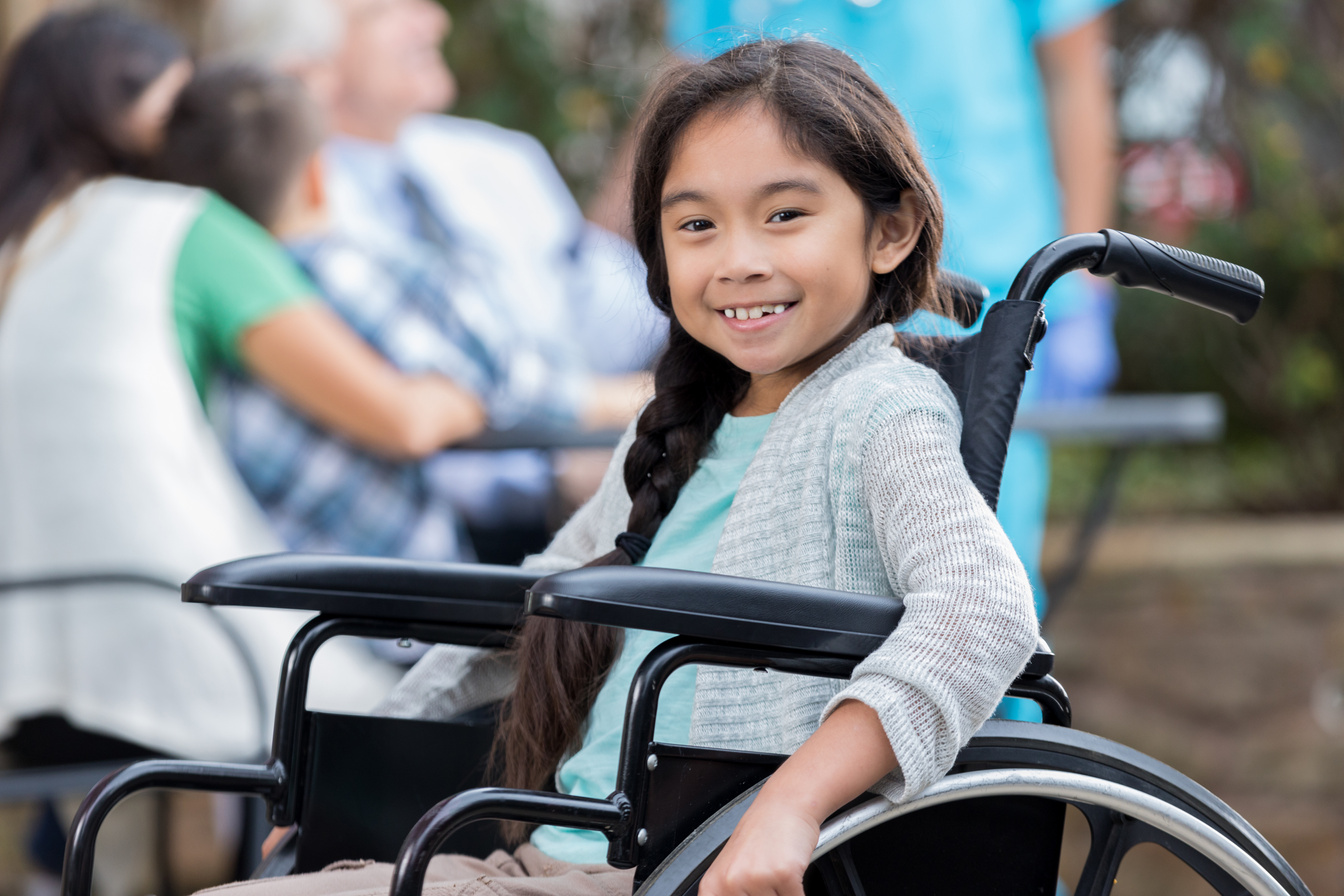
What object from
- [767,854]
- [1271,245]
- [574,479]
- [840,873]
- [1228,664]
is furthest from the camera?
[1271,245]

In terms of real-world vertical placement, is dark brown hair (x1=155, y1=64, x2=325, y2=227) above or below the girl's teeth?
above

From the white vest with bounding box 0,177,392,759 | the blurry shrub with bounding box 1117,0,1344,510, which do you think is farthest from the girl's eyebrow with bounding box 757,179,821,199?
the blurry shrub with bounding box 1117,0,1344,510

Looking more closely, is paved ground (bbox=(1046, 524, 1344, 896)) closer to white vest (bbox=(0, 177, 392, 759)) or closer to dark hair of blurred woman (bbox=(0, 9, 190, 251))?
white vest (bbox=(0, 177, 392, 759))

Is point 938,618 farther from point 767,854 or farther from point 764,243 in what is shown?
point 764,243

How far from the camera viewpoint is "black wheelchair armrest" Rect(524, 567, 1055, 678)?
2.39 ft

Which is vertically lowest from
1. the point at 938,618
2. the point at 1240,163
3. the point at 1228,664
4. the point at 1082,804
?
the point at 1228,664

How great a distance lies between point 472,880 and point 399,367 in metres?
1.50

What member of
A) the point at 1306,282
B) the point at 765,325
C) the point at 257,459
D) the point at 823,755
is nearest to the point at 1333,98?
the point at 1306,282

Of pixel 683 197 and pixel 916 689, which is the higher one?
pixel 683 197

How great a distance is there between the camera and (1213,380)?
386 centimetres

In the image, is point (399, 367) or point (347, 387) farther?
point (399, 367)

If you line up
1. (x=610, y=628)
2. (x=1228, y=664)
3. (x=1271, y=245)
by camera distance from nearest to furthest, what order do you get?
1. (x=610, y=628)
2. (x=1228, y=664)
3. (x=1271, y=245)

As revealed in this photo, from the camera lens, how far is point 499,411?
2340mm

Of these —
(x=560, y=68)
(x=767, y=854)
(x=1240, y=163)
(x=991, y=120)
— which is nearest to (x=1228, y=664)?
(x=1240, y=163)
